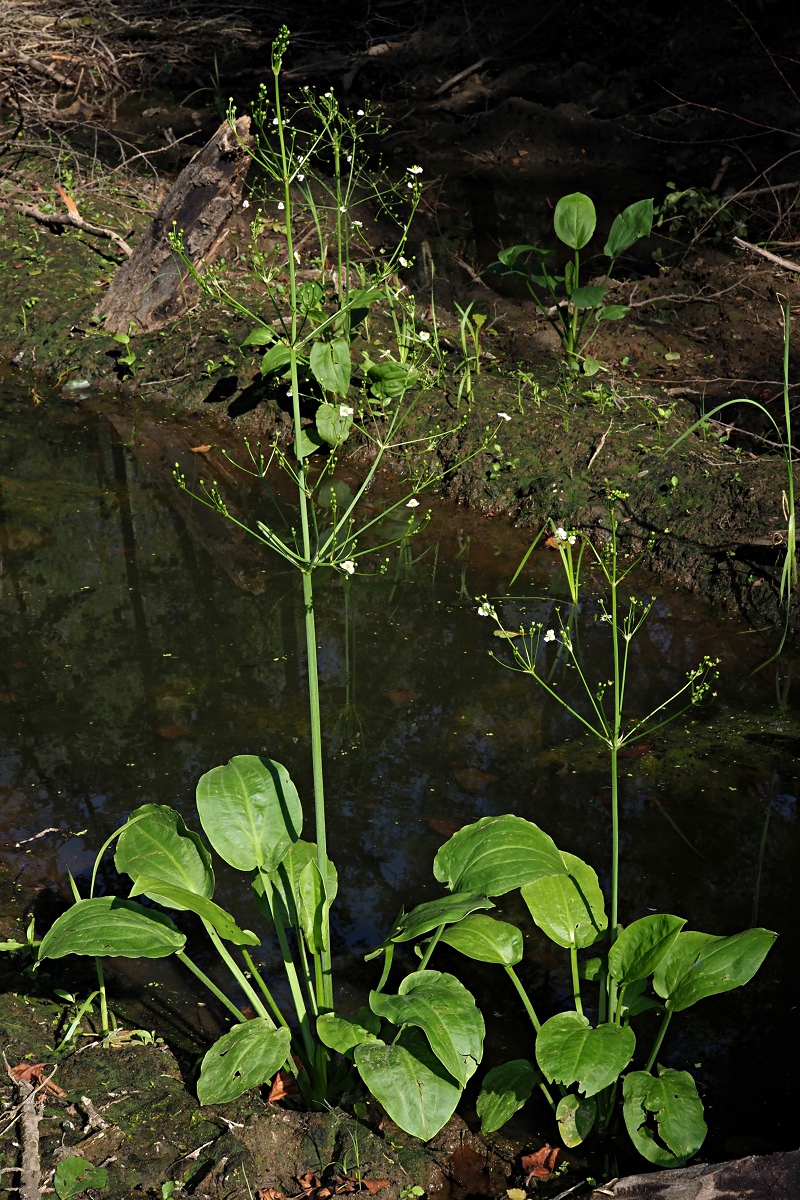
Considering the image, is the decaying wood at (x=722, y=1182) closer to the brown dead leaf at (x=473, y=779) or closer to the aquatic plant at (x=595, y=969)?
the aquatic plant at (x=595, y=969)

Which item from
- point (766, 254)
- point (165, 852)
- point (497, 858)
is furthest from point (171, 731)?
point (766, 254)

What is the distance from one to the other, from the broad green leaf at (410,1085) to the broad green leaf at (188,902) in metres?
0.36

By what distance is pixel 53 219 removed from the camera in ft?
24.0

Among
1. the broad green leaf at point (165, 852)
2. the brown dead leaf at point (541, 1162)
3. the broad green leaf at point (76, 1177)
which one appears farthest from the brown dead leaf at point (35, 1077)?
the brown dead leaf at point (541, 1162)

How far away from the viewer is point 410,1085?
205 cm

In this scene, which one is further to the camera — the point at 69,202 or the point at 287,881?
the point at 69,202

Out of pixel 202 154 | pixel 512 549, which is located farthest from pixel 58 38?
pixel 512 549

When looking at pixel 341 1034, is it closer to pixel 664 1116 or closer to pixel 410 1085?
pixel 410 1085

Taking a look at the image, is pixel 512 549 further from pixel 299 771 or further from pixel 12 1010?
pixel 12 1010

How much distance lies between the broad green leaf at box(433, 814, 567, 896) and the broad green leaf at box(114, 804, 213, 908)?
0.54 m

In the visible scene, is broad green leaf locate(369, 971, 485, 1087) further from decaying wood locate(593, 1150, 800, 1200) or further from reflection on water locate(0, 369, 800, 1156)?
reflection on water locate(0, 369, 800, 1156)

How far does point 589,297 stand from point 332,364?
166cm

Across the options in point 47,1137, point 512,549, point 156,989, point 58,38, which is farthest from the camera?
point 58,38

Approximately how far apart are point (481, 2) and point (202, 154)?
5.67m
